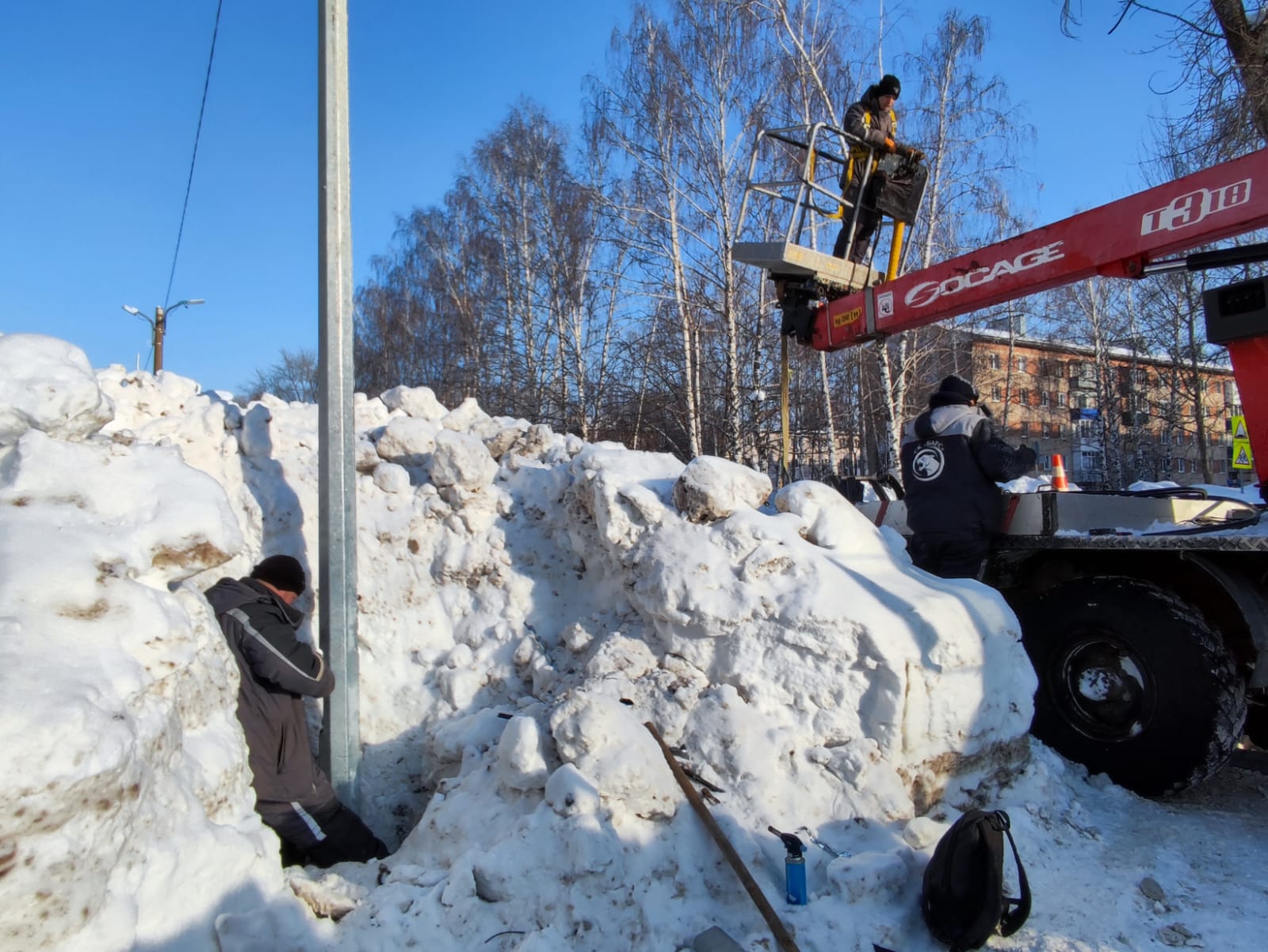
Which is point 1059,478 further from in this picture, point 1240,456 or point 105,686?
point 1240,456

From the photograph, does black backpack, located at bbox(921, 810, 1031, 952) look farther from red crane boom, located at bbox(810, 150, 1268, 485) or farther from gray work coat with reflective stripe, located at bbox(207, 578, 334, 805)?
gray work coat with reflective stripe, located at bbox(207, 578, 334, 805)

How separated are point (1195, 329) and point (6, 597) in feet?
81.6

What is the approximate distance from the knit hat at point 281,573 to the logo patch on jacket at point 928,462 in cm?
332

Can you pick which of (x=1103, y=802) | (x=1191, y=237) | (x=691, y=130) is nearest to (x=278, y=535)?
(x=1103, y=802)

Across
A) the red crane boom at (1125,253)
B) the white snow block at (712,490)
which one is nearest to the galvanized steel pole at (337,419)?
the white snow block at (712,490)

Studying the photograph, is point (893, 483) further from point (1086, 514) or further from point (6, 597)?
point (6, 597)

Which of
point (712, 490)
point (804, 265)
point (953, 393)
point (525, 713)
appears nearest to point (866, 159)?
point (804, 265)

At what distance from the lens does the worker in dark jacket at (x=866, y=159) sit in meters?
5.86

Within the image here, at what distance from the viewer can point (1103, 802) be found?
392 centimetres

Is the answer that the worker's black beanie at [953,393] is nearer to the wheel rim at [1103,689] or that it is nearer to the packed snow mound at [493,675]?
the packed snow mound at [493,675]

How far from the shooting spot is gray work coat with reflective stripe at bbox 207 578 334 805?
3.43 metres

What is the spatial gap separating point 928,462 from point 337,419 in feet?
10.4

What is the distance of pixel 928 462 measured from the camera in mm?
4809

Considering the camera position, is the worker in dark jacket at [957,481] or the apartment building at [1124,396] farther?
the apartment building at [1124,396]
